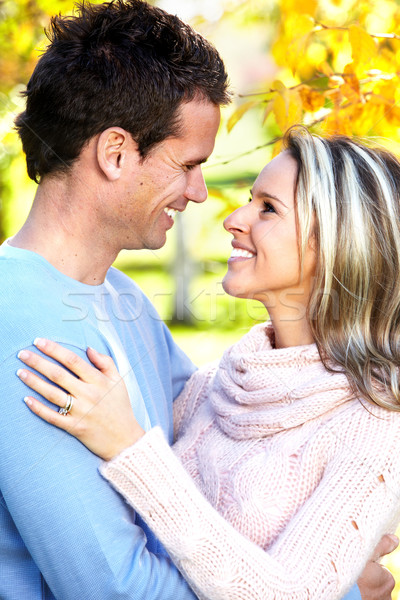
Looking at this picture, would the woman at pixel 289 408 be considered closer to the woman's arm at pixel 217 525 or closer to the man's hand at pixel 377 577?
the woman's arm at pixel 217 525

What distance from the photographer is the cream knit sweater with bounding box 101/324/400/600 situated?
125 cm

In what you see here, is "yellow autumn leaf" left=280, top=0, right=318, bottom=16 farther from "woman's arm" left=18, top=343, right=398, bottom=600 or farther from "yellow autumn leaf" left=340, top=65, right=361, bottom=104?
"woman's arm" left=18, top=343, right=398, bottom=600

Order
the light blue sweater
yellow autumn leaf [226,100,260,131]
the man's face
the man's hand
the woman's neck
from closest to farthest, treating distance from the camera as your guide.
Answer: the light blue sweater < the man's hand < the man's face < the woman's neck < yellow autumn leaf [226,100,260,131]

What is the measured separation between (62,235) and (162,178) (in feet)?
1.02

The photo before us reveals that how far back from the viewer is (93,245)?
1.60 metres

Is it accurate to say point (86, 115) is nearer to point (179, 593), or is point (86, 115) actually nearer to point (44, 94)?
point (44, 94)

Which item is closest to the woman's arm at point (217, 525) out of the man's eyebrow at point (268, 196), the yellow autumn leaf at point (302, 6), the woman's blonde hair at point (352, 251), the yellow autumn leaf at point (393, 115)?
the woman's blonde hair at point (352, 251)

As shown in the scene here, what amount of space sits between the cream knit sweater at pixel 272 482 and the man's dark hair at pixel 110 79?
2.24 feet

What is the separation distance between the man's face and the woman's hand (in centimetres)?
50

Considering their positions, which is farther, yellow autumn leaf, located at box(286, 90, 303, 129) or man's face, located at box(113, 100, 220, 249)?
yellow autumn leaf, located at box(286, 90, 303, 129)

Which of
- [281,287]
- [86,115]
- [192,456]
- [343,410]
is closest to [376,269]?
[281,287]

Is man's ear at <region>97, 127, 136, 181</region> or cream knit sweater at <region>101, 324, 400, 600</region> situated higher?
man's ear at <region>97, 127, 136, 181</region>

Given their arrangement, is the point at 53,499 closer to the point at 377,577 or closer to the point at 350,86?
the point at 377,577

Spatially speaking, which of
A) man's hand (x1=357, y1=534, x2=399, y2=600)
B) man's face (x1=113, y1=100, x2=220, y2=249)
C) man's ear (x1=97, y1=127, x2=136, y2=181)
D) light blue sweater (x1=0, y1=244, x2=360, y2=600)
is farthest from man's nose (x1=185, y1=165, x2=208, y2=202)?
man's hand (x1=357, y1=534, x2=399, y2=600)
